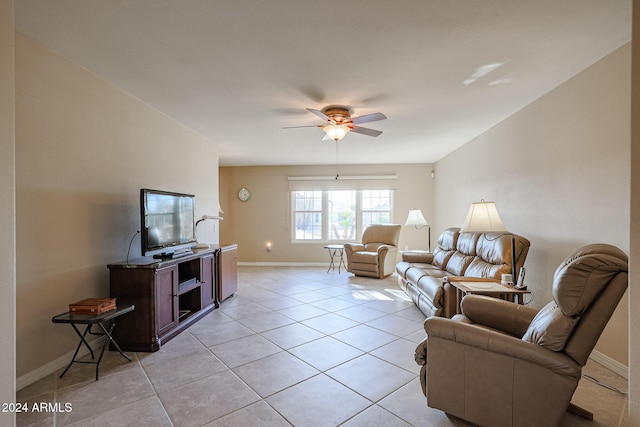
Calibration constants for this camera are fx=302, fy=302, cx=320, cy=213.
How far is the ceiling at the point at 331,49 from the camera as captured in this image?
6.07 ft

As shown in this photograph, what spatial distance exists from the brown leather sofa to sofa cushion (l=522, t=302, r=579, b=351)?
141cm

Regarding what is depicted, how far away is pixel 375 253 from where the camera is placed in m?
6.00

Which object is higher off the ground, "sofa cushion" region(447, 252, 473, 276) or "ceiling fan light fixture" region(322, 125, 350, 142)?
"ceiling fan light fixture" region(322, 125, 350, 142)

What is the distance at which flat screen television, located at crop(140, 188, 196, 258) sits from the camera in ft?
9.35

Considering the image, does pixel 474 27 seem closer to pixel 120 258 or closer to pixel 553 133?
pixel 553 133

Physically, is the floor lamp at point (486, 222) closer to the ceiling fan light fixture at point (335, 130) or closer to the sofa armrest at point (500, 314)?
the sofa armrest at point (500, 314)

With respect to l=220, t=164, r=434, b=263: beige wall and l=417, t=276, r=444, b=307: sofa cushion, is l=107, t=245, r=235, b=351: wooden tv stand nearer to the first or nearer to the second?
l=417, t=276, r=444, b=307: sofa cushion

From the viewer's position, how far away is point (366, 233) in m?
6.61

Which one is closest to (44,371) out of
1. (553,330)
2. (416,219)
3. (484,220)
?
(553,330)

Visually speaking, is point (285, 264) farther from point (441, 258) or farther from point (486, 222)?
point (486, 222)

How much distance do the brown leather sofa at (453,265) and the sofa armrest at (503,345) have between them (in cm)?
139

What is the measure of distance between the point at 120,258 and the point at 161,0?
7.86 feet

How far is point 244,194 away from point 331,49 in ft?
18.5

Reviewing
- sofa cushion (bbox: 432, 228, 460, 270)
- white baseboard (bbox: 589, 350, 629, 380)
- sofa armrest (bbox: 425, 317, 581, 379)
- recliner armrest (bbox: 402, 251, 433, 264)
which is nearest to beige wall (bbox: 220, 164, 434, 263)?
recliner armrest (bbox: 402, 251, 433, 264)
